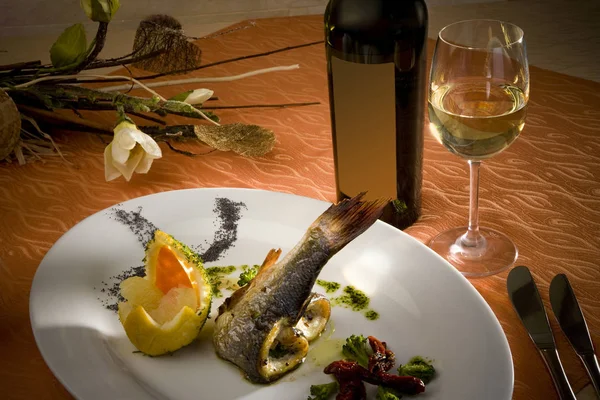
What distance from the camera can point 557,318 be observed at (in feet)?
3.42

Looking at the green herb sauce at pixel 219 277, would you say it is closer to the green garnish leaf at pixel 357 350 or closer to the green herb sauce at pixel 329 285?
the green herb sauce at pixel 329 285

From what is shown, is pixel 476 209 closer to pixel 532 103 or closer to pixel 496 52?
pixel 496 52

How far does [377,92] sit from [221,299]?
1.30 ft

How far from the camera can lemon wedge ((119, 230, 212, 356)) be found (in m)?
0.98

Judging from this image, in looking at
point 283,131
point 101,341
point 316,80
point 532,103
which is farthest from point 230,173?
point 532,103

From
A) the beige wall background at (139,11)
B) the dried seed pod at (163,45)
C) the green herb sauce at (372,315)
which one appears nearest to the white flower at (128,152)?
the dried seed pod at (163,45)

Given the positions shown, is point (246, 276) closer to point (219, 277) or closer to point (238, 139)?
point (219, 277)

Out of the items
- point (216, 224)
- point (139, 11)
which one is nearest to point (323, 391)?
point (216, 224)

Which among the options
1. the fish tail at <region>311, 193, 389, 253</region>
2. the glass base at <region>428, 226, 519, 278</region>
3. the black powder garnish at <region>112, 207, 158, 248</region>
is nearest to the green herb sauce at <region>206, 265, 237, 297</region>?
the black powder garnish at <region>112, 207, 158, 248</region>

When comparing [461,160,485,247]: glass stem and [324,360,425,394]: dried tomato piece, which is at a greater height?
[324,360,425,394]: dried tomato piece

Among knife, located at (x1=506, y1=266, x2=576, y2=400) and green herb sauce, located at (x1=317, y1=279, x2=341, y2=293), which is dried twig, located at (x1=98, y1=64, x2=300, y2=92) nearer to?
green herb sauce, located at (x1=317, y1=279, x2=341, y2=293)

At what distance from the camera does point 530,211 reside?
1332 mm

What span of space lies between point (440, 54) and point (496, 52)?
8cm

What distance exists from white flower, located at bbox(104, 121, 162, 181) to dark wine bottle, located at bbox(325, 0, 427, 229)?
0.37 metres
